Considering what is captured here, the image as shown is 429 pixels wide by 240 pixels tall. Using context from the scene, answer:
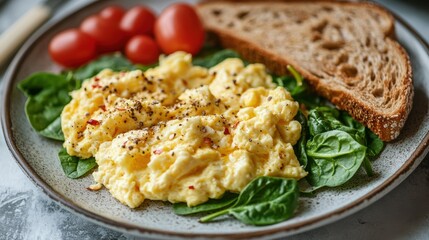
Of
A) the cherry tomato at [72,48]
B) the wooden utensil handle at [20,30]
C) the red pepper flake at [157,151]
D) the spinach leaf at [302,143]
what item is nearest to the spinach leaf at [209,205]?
the red pepper flake at [157,151]

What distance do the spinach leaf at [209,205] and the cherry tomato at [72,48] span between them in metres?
2.04

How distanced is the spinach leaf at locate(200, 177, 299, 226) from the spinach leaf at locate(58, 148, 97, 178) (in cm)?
90

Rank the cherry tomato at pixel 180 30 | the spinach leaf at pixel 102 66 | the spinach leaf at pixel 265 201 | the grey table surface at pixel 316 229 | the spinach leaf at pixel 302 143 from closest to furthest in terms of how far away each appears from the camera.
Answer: the spinach leaf at pixel 265 201 < the grey table surface at pixel 316 229 < the spinach leaf at pixel 302 143 < the spinach leaf at pixel 102 66 < the cherry tomato at pixel 180 30

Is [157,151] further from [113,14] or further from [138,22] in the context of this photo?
[113,14]

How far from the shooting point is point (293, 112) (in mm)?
3461

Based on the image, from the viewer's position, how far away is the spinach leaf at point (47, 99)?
3.95m

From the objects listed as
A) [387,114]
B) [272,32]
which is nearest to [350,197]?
[387,114]

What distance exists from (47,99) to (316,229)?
2.26 metres

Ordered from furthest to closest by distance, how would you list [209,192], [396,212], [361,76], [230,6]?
1. [230,6]
2. [361,76]
3. [396,212]
4. [209,192]

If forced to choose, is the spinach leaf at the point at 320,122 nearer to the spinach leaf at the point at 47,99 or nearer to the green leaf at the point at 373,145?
the green leaf at the point at 373,145

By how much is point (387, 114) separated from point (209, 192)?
133cm

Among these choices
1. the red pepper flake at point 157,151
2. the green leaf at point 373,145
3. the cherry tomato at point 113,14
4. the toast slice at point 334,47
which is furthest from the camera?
the cherry tomato at point 113,14

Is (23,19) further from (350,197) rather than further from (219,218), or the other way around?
(350,197)

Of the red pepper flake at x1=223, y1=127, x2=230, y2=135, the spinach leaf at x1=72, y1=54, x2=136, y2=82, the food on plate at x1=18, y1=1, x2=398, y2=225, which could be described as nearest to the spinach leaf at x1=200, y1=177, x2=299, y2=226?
the food on plate at x1=18, y1=1, x2=398, y2=225
